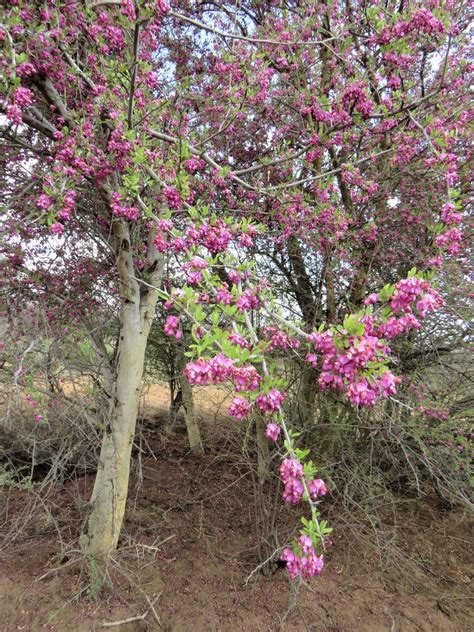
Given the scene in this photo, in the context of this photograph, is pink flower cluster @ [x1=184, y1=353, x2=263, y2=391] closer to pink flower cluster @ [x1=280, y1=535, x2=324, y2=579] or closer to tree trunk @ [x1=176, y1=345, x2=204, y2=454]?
pink flower cluster @ [x1=280, y1=535, x2=324, y2=579]

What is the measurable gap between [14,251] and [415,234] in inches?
173

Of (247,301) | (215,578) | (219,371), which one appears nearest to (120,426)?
(215,578)

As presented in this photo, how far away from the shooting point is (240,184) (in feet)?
13.9

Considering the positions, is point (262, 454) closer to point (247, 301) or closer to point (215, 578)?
point (215, 578)

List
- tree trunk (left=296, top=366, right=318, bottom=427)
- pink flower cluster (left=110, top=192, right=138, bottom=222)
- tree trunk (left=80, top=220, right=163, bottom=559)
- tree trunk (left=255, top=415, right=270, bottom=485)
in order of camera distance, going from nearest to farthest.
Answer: pink flower cluster (left=110, top=192, right=138, bottom=222), tree trunk (left=80, top=220, right=163, bottom=559), tree trunk (left=255, top=415, right=270, bottom=485), tree trunk (left=296, top=366, right=318, bottom=427)

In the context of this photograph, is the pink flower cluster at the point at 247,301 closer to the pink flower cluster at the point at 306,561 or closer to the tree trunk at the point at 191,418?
the pink flower cluster at the point at 306,561

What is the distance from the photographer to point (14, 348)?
3348mm

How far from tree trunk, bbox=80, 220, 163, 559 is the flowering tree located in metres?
0.02

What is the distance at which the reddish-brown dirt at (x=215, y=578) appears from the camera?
3.24 m

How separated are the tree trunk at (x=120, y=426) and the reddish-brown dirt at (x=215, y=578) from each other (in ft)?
0.70

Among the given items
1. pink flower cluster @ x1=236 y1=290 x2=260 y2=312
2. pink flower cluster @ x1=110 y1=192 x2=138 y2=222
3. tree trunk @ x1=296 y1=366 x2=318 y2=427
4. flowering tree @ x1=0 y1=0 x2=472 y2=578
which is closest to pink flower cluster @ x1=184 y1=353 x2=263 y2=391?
flowering tree @ x1=0 y1=0 x2=472 y2=578

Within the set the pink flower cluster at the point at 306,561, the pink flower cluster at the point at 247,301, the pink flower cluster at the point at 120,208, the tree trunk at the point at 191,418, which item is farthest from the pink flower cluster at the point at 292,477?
the tree trunk at the point at 191,418

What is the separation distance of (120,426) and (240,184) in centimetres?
275

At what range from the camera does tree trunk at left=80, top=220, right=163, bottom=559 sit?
364cm
